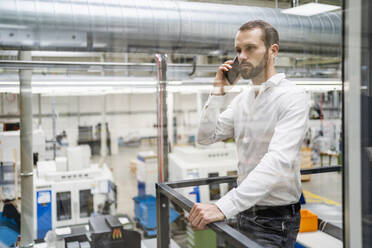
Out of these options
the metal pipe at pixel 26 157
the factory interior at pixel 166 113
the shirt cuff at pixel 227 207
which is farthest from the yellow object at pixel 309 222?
the metal pipe at pixel 26 157

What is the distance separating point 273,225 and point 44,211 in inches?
126

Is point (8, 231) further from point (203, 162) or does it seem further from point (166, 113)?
point (203, 162)

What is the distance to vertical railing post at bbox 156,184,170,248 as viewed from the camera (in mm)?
1472

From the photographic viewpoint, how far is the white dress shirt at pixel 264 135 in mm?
1037

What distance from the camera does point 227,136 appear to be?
149cm

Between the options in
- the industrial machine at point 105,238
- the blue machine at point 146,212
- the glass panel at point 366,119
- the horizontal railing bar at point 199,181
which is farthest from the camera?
the blue machine at point 146,212

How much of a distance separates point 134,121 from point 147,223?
95.1 inches

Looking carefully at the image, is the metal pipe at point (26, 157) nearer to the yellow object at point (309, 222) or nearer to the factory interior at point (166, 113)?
the factory interior at point (166, 113)

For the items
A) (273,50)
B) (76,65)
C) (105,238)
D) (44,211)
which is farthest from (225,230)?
(44,211)

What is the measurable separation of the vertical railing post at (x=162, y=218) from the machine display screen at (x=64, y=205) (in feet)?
8.92

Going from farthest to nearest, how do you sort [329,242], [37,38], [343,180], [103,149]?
[103,149]
[329,242]
[37,38]
[343,180]

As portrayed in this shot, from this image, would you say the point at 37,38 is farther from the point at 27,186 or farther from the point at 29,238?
the point at 29,238

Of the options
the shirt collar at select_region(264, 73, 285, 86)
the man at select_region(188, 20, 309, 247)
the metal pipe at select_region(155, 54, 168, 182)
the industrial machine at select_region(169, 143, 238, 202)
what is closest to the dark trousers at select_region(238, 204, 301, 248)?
the man at select_region(188, 20, 309, 247)

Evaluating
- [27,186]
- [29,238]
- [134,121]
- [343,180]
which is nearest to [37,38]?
[27,186]
